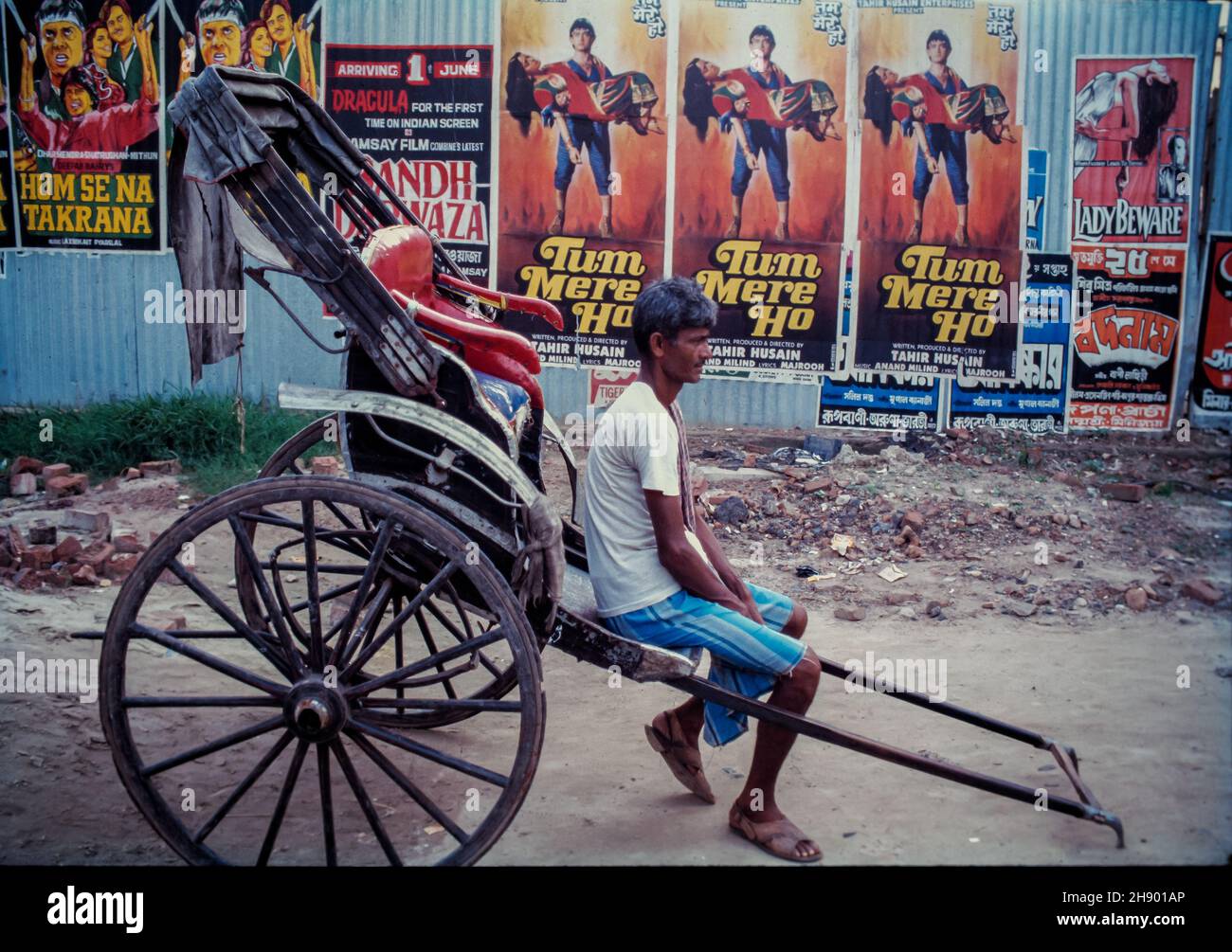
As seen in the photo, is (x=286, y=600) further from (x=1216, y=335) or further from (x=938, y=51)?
(x=1216, y=335)

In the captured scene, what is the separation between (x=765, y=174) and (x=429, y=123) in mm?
2562

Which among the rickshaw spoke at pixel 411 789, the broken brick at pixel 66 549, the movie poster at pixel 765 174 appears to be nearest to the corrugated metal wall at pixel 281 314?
the movie poster at pixel 765 174

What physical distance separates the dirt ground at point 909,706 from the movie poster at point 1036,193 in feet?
5.75

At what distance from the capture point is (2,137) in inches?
330

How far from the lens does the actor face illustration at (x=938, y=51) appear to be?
8.03 m

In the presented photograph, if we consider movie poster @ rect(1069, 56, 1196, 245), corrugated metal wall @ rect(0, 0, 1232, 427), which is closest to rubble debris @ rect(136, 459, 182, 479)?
corrugated metal wall @ rect(0, 0, 1232, 427)

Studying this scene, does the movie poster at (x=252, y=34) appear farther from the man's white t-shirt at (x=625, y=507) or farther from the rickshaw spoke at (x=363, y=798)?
the rickshaw spoke at (x=363, y=798)

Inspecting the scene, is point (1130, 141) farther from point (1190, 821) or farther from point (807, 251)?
point (1190, 821)

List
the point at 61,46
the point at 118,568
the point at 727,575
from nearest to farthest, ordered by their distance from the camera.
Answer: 1. the point at 727,575
2. the point at 118,568
3. the point at 61,46

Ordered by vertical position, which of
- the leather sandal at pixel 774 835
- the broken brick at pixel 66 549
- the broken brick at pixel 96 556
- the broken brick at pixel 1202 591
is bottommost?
the leather sandal at pixel 774 835

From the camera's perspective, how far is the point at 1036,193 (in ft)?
26.9

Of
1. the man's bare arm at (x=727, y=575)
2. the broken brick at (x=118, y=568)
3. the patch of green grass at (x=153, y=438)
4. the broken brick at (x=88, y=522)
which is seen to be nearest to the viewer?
the man's bare arm at (x=727, y=575)

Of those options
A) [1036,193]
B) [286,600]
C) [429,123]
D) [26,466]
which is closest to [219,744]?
[286,600]
